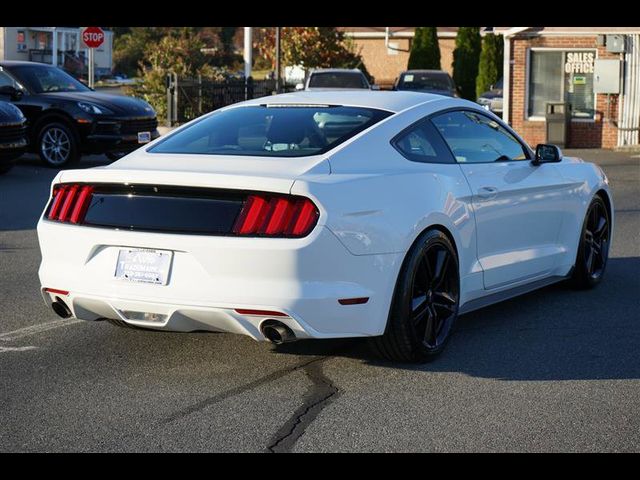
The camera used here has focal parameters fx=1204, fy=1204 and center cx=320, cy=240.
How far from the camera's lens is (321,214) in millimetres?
5922

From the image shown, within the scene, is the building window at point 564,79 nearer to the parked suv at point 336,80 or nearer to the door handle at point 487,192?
the parked suv at point 336,80

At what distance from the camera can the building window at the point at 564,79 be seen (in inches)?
1103

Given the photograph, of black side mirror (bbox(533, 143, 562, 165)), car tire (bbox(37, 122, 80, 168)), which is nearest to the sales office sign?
car tire (bbox(37, 122, 80, 168))

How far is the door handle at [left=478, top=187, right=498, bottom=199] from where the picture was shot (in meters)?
7.30

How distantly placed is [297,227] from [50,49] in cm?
7094

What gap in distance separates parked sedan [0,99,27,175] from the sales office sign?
1482cm

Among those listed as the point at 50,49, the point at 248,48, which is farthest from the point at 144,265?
the point at 50,49

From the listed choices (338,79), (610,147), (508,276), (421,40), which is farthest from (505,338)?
(421,40)

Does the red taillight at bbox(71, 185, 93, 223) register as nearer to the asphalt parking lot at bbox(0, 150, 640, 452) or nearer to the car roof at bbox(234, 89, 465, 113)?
the asphalt parking lot at bbox(0, 150, 640, 452)

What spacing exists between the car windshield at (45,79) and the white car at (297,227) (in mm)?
13162

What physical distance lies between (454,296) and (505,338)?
585 millimetres

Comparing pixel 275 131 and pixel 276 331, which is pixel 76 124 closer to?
pixel 275 131

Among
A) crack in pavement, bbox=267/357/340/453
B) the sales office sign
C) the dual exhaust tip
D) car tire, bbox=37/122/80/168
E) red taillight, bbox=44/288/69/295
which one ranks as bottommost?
crack in pavement, bbox=267/357/340/453
